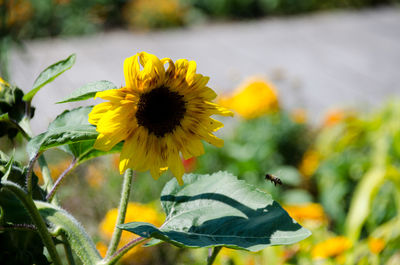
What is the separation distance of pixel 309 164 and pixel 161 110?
196 centimetres

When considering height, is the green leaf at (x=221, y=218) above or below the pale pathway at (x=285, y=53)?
above

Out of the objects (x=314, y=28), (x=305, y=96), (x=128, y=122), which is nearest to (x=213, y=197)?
(x=128, y=122)

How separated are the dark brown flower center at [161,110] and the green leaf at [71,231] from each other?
12 cm

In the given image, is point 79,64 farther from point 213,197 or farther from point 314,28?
point 213,197

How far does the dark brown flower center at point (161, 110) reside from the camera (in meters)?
0.48

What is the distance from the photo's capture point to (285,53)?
5547 millimetres

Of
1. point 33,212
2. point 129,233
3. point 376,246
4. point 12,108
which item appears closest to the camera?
point 33,212

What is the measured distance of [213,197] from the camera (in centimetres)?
44

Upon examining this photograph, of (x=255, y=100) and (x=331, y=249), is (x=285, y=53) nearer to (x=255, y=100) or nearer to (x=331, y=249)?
(x=255, y=100)

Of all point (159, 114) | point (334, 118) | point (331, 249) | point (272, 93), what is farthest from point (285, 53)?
point (159, 114)

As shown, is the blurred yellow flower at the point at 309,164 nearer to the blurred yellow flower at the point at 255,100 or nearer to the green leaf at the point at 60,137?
the blurred yellow flower at the point at 255,100

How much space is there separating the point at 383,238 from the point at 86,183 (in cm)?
97

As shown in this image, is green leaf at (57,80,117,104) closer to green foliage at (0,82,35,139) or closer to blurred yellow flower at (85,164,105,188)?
green foliage at (0,82,35,139)

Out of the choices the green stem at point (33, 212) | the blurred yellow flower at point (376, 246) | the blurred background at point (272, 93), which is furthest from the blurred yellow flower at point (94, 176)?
the green stem at point (33, 212)
